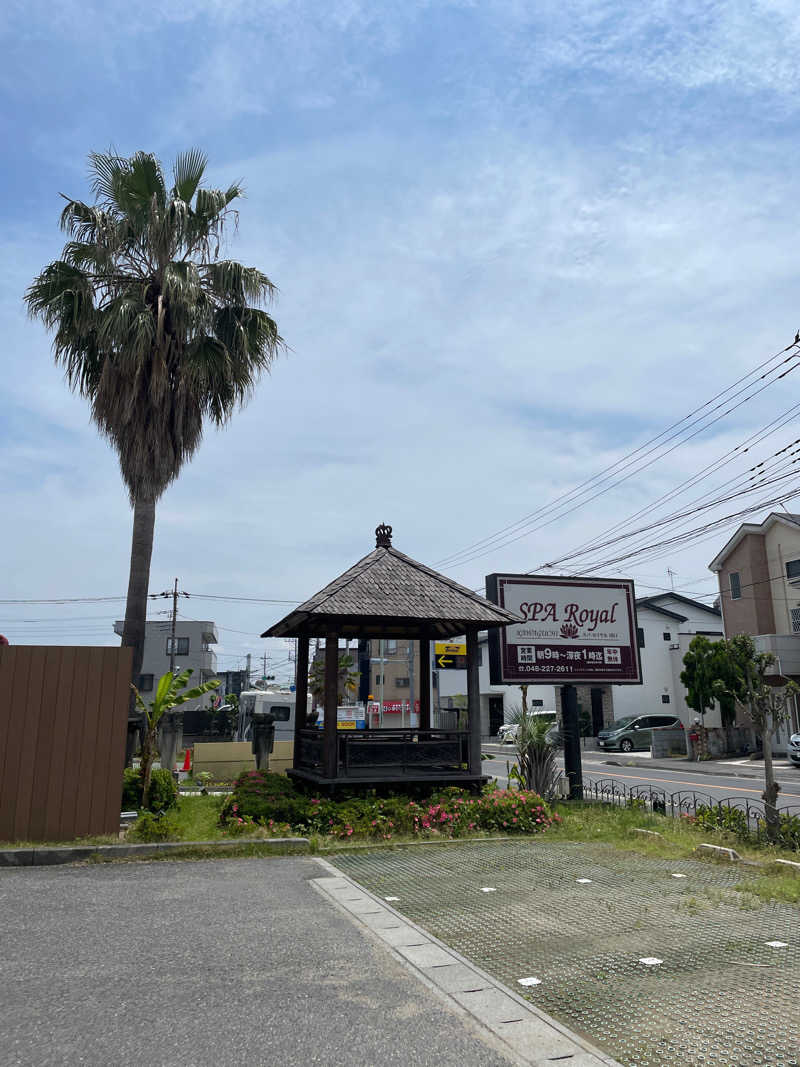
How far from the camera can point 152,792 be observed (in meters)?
12.7

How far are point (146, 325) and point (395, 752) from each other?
9.88 metres

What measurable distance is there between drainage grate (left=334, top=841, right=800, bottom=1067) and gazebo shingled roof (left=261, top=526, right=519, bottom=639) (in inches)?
167

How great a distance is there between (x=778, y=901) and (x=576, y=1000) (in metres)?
3.87

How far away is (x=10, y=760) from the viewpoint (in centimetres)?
1001

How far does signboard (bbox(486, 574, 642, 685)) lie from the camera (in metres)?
16.3

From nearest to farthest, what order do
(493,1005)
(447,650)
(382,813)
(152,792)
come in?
(493,1005), (382,813), (152,792), (447,650)

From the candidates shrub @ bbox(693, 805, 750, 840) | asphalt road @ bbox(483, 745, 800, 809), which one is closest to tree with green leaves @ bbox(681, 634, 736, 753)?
asphalt road @ bbox(483, 745, 800, 809)

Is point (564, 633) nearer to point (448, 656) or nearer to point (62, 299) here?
point (62, 299)

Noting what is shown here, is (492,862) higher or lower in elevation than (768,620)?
lower

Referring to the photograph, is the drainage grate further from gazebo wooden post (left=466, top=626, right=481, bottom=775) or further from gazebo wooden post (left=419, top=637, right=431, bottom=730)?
gazebo wooden post (left=419, top=637, right=431, bottom=730)

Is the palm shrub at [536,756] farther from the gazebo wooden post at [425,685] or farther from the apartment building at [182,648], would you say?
the apartment building at [182,648]

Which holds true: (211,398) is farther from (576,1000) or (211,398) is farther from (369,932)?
(576,1000)

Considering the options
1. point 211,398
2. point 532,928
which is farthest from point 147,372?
point 532,928

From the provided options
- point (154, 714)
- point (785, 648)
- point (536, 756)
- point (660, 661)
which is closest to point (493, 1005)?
point (154, 714)
